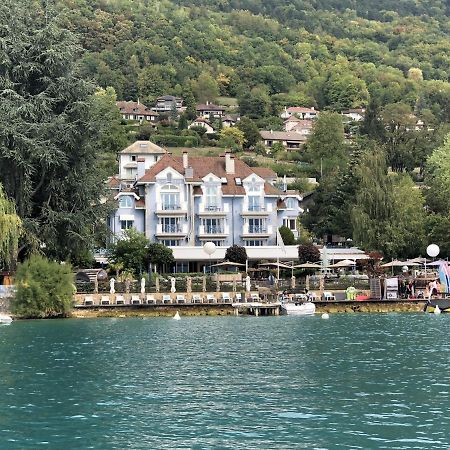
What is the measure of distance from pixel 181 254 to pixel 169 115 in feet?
368

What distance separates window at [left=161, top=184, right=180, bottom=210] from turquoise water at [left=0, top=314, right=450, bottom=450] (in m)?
31.6

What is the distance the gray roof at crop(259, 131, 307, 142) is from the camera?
160 m

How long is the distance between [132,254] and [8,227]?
13.2 metres

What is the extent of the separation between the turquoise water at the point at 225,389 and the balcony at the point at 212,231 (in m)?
31.8

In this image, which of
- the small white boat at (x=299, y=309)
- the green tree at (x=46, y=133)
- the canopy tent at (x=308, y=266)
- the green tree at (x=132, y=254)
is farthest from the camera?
the canopy tent at (x=308, y=266)

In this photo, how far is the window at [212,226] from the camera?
7588 cm

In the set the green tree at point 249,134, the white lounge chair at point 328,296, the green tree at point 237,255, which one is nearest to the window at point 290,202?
the green tree at point 237,255

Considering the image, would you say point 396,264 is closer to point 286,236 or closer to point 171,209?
point 286,236

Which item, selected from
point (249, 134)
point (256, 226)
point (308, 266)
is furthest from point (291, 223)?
point (249, 134)

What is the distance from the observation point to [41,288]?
5297cm

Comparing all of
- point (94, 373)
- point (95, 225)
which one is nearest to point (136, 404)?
point (94, 373)

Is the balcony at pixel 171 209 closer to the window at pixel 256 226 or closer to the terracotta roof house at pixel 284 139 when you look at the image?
the window at pixel 256 226

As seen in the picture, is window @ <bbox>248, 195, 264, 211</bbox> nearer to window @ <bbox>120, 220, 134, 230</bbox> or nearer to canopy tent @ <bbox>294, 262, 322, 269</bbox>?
window @ <bbox>120, 220, 134, 230</bbox>

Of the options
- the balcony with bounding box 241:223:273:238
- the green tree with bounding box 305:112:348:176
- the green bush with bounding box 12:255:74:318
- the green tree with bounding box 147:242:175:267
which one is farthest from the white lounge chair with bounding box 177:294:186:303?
the green tree with bounding box 305:112:348:176
